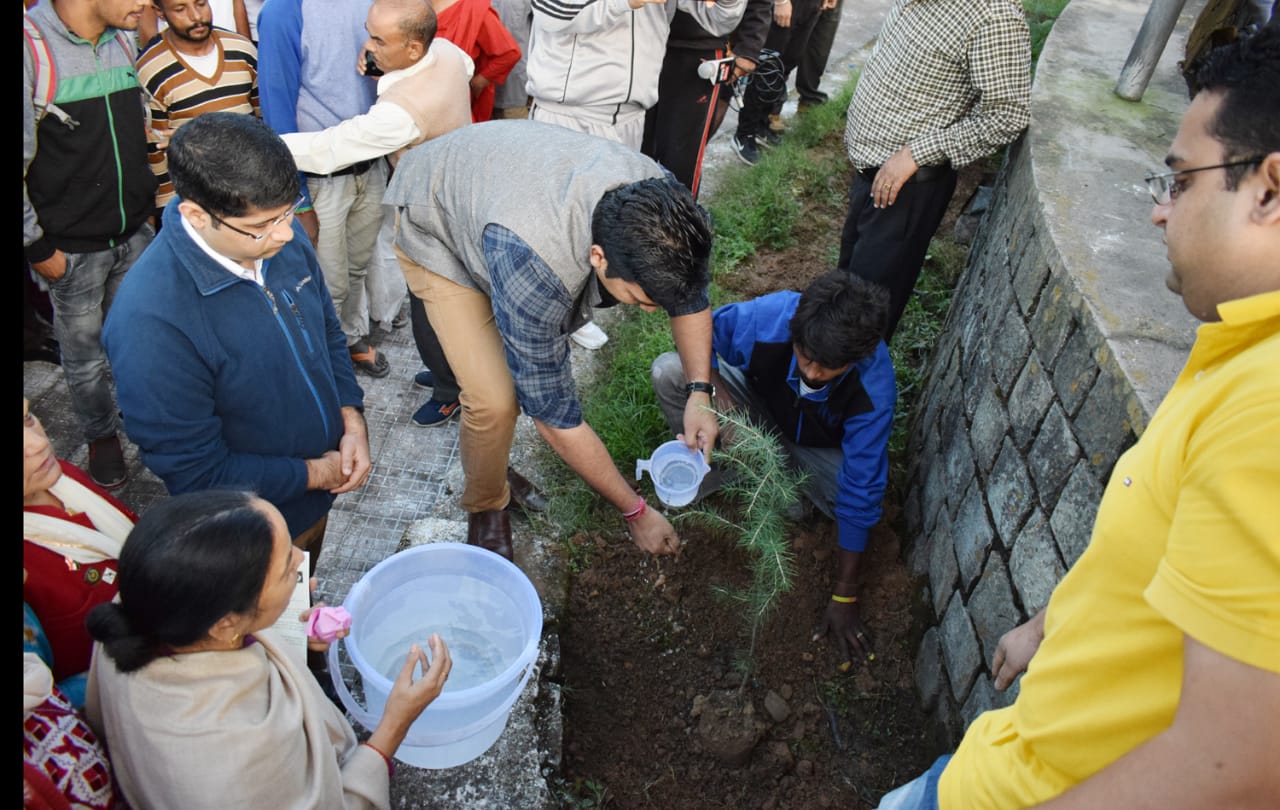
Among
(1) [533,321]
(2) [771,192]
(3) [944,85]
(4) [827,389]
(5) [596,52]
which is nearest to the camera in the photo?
(1) [533,321]

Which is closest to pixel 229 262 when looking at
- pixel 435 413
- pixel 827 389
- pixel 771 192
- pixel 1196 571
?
pixel 435 413

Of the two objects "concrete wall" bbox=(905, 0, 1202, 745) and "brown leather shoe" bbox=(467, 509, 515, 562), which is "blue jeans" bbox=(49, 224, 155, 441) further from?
"concrete wall" bbox=(905, 0, 1202, 745)

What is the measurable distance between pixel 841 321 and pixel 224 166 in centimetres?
187

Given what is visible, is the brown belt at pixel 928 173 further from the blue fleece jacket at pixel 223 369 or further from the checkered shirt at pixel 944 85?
the blue fleece jacket at pixel 223 369

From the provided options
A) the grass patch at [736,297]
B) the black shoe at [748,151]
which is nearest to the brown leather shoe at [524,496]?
the grass patch at [736,297]

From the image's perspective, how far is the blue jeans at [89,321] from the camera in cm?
304

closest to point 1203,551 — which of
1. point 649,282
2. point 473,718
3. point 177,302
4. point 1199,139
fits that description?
point 1199,139

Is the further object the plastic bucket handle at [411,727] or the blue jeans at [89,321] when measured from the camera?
the blue jeans at [89,321]

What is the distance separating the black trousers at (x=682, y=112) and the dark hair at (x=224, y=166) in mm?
2778

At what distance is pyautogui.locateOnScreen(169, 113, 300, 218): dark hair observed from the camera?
200 cm

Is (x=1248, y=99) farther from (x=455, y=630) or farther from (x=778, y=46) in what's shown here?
(x=778, y=46)

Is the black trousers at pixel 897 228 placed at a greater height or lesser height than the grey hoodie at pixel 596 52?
lesser

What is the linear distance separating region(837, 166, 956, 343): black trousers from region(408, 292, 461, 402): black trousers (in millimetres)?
1803

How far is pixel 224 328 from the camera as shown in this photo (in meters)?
2.11
